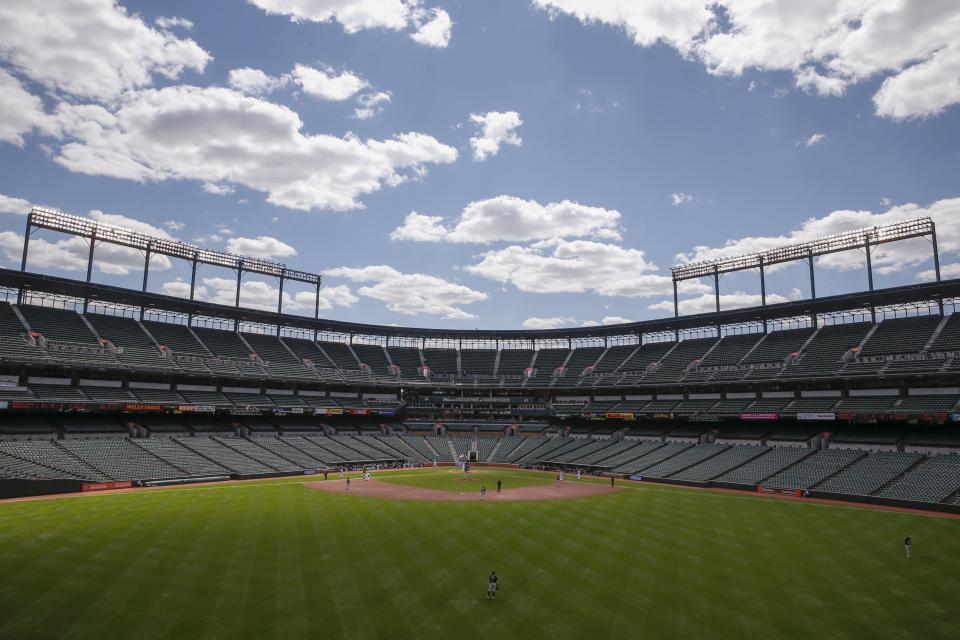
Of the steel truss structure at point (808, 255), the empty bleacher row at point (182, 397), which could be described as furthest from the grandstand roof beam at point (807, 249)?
the empty bleacher row at point (182, 397)

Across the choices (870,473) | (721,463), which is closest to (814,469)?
(870,473)

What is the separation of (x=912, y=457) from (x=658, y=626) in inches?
1867

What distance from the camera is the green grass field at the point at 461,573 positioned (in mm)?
19297

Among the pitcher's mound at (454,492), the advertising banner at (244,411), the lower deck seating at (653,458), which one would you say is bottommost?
the pitcher's mound at (454,492)

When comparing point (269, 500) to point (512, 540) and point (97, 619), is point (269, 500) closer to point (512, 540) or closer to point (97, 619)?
point (512, 540)

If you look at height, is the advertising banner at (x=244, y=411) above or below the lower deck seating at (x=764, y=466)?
above

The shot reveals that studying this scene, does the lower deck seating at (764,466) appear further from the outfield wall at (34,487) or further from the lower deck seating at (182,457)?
the outfield wall at (34,487)

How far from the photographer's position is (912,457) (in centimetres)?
5238

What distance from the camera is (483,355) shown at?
10669 cm

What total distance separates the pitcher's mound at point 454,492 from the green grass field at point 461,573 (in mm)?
8402

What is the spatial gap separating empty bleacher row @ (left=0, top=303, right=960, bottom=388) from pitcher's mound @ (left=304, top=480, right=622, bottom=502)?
24507mm

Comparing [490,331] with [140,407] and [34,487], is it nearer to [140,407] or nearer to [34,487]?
[140,407]

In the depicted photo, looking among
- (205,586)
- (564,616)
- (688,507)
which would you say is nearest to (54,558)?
(205,586)

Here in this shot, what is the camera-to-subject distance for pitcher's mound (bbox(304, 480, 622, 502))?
5056 cm
